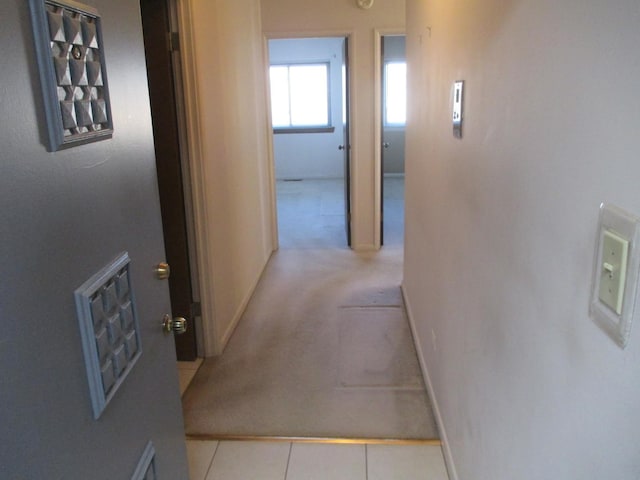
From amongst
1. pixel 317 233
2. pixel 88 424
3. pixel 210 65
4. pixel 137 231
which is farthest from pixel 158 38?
pixel 317 233

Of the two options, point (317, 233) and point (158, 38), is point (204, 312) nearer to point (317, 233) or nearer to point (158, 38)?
point (158, 38)

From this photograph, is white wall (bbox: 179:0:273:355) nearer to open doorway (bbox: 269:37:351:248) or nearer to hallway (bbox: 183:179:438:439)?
hallway (bbox: 183:179:438:439)

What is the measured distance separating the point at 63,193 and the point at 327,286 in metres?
3.34

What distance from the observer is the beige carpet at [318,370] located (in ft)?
8.00

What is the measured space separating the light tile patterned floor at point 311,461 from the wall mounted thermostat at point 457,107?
4.12 ft

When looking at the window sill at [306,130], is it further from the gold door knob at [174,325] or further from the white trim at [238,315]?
the gold door knob at [174,325]

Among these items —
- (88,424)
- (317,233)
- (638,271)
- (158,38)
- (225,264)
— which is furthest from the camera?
(317,233)

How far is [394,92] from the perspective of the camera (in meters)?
8.98

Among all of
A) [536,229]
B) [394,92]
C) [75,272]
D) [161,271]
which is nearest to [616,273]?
[536,229]

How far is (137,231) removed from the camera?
1303mm

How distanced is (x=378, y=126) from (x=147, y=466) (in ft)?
13.0

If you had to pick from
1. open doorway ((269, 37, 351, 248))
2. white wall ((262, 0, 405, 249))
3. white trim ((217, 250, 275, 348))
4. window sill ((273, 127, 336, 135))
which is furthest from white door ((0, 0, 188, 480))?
window sill ((273, 127, 336, 135))

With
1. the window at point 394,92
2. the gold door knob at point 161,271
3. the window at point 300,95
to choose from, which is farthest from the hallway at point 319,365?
the window at point 300,95

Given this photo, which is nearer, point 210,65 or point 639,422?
point 639,422
